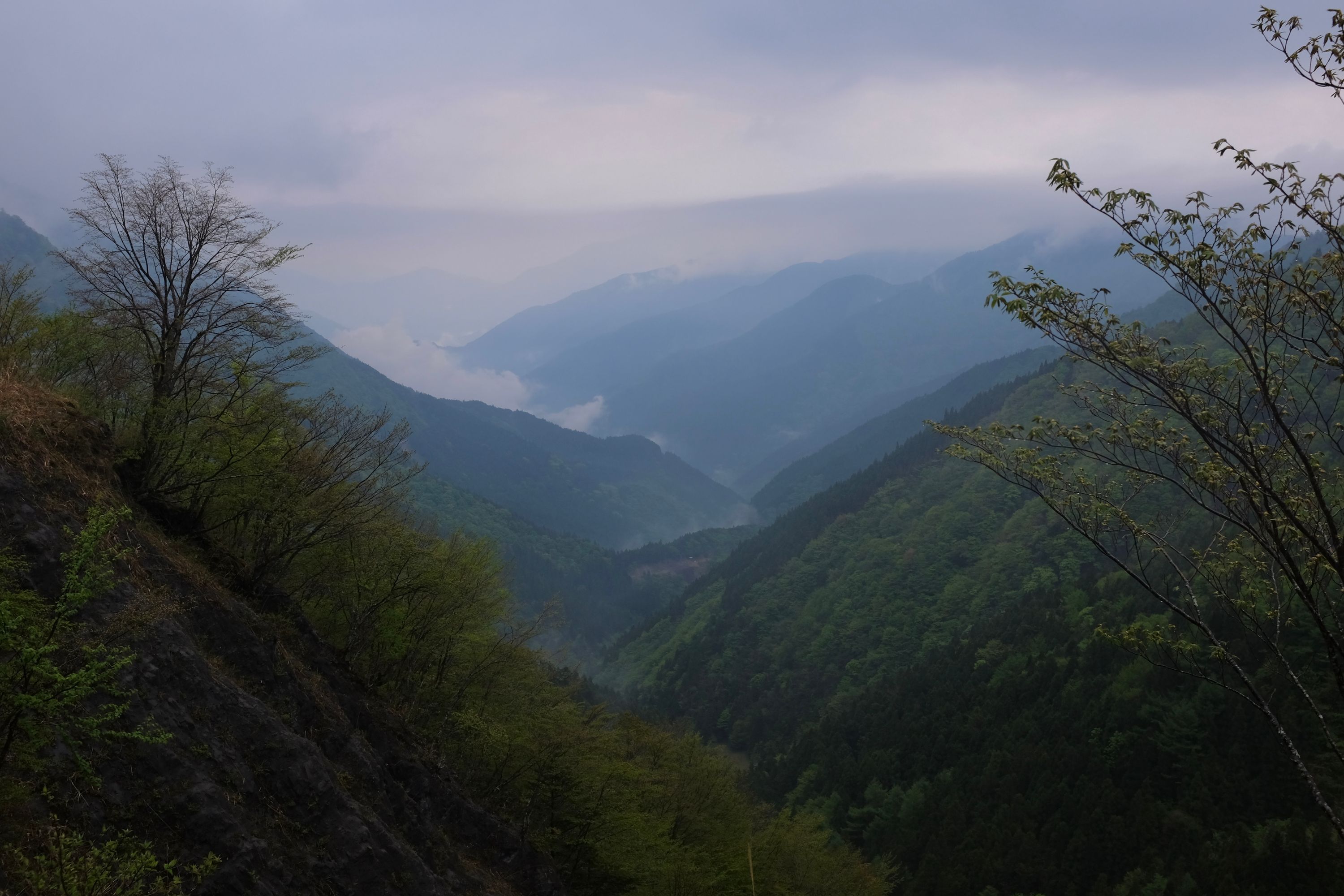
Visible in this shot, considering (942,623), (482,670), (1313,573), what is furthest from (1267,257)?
(942,623)

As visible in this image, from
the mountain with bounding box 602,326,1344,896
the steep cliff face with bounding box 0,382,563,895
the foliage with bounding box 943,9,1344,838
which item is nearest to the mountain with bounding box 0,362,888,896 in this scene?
the steep cliff face with bounding box 0,382,563,895

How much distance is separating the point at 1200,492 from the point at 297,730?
717 inches

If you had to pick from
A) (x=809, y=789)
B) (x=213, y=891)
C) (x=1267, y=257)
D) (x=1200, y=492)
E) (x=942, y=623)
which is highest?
(x=1267, y=257)

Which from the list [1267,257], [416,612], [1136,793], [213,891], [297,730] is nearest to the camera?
[1267,257]

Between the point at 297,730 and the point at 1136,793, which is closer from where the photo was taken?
the point at 297,730

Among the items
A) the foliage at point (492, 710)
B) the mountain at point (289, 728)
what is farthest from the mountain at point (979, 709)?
the foliage at point (492, 710)

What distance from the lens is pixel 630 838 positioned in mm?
26516

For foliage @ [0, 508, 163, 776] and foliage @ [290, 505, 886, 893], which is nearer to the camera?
foliage @ [0, 508, 163, 776]

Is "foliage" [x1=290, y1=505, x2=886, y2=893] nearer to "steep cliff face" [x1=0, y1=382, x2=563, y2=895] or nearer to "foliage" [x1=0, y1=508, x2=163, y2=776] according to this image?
"steep cliff face" [x1=0, y1=382, x2=563, y2=895]

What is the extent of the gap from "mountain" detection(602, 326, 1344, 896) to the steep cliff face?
15.1 metres

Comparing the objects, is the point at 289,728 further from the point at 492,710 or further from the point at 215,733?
the point at 492,710

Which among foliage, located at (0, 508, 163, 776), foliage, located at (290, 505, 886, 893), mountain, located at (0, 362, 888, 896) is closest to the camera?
foliage, located at (0, 508, 163, 776)

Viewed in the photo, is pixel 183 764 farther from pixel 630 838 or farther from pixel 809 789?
pixel 809 789

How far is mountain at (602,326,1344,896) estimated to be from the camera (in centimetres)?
5194
